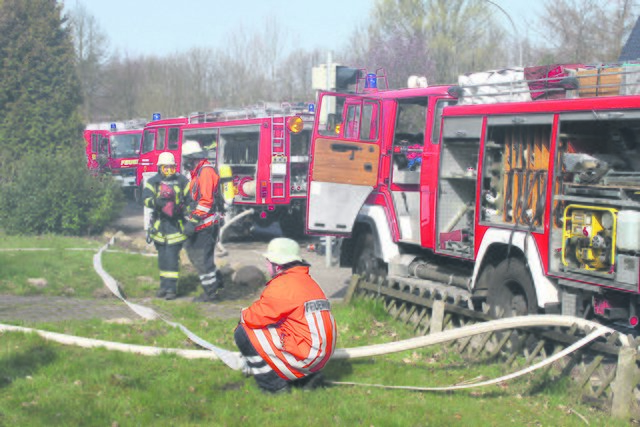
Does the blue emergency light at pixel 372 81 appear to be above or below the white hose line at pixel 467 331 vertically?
above

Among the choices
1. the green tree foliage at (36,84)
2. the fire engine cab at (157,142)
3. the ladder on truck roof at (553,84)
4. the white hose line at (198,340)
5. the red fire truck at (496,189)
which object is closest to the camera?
the white hose line at (198,340)

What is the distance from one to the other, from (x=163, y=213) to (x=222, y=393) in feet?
14.8

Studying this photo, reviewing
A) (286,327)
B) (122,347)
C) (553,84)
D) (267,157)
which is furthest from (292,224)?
(286,327)

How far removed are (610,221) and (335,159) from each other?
4.13 metres

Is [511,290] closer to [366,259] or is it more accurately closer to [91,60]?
[366,259]

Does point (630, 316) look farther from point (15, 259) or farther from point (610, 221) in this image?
point (15, 259)

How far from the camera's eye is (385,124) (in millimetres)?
9930

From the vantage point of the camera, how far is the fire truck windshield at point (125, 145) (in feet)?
90.1

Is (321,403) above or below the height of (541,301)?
below

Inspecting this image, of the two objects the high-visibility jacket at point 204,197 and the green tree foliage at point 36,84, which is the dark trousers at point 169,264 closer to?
the high-visibility jacket at point 204,197

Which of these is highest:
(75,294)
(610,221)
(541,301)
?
(610,221)

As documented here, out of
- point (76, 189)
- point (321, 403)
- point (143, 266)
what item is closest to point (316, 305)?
point (321, 403)

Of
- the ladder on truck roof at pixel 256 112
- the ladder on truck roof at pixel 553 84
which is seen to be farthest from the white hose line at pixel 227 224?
the ladder on truck roof at pixel 553 84

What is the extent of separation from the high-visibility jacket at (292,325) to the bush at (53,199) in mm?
12561
